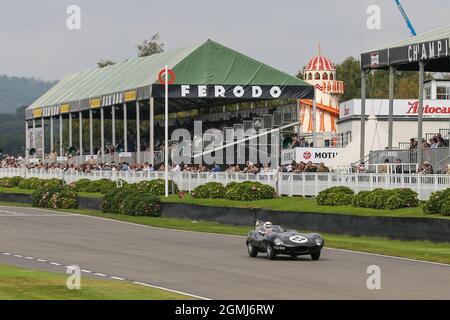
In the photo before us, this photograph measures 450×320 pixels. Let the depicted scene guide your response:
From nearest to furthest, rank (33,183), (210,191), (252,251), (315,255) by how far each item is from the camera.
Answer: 1. (315,255)
2. (252,251)
3. (210,191)
4. (33,183)

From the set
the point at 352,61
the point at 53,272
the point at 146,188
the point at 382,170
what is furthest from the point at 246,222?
the point at 352,61

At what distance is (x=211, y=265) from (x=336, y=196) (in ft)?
50.8

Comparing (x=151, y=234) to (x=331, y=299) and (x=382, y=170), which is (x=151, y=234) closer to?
(x=382, y=170)

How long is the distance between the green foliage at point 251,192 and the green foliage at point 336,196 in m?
5.66

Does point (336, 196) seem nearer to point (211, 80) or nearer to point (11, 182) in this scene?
point (211, 80)

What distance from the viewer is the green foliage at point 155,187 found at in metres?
56.2

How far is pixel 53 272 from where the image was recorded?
24.8 meters

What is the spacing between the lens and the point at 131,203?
52375mm

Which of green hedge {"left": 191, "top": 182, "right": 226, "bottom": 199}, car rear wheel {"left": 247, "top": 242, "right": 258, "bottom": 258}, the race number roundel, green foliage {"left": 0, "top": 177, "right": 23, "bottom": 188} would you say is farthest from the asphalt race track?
green foliage {"left": 0, "top": 177, "right": 23, "bottom": 188}

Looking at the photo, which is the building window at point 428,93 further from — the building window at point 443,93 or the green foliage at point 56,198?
Answer: the green foliage at point 56,198

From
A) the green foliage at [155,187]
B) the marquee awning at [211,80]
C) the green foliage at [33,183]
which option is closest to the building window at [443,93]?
the marquee awning at [211,80]

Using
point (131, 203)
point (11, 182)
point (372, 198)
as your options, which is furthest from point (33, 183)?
point (372, 198)

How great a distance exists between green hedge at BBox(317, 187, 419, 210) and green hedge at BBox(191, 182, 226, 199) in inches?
361
